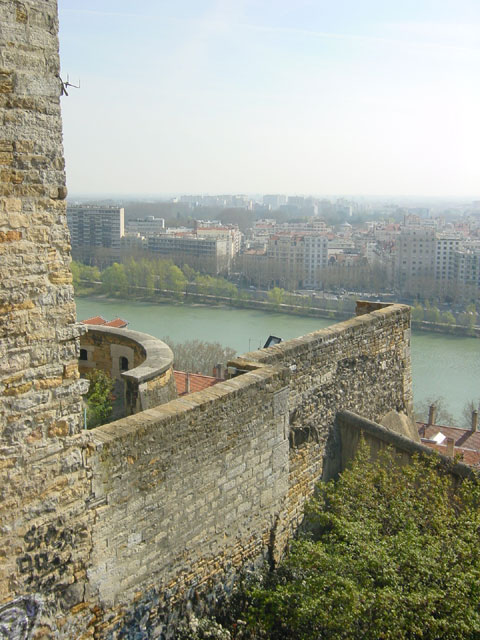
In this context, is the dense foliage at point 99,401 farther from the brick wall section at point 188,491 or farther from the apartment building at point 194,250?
the apartment building at point 194,250

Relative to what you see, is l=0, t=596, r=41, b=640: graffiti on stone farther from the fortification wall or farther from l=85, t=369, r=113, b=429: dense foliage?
l=85, t=369, r=113, b=429: dense foliage

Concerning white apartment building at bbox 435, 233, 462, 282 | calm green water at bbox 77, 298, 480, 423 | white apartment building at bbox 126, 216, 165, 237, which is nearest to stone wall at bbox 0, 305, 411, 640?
calm green water at bbox 77, 298, 480, 423

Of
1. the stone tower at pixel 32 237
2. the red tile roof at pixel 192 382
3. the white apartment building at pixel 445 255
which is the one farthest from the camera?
the white apartment building at pixel 445 255

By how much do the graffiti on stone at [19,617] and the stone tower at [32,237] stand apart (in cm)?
61

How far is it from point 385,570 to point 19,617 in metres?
1.96

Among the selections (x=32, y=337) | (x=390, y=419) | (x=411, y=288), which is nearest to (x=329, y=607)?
(x=32, y=337)

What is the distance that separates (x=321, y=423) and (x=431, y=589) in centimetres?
181

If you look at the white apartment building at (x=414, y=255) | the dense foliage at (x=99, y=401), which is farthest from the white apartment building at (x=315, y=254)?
the dense foliage at (x=99, y=401)

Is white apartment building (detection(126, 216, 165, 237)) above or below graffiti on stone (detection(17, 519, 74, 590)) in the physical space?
above

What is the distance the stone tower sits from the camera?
242cm

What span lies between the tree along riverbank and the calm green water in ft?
3.03

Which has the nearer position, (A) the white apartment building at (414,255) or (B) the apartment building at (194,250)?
(A) the white apartment building at (414,255)

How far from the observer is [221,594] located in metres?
3.74

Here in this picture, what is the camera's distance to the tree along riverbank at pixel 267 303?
41.3 meters
